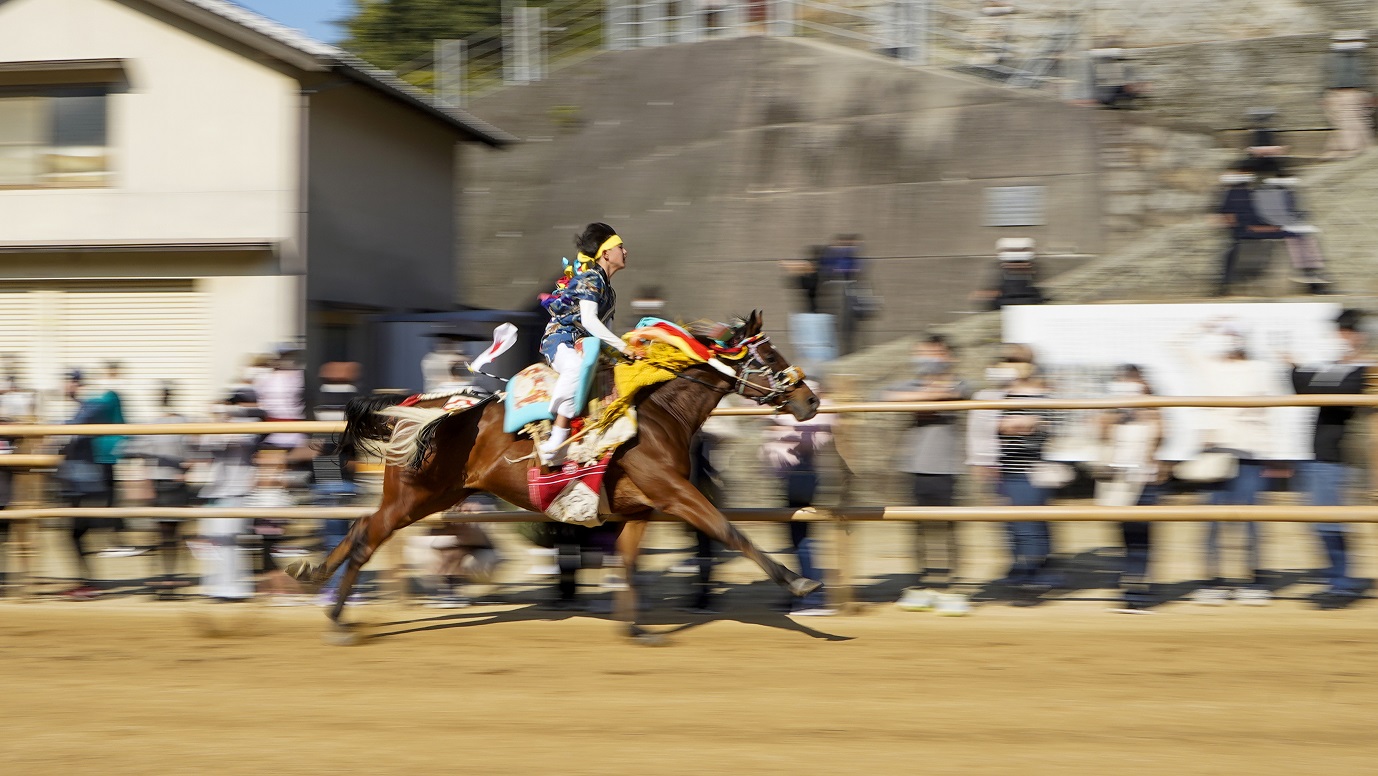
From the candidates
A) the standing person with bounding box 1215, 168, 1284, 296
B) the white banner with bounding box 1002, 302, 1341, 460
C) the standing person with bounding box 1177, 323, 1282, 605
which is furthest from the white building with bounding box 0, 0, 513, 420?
the standing person with bounding box 1177, 323, 1282, 605

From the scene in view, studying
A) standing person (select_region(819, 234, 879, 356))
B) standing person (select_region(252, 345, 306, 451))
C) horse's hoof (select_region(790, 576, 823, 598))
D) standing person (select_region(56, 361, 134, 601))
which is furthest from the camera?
standing person (select_region(819, 234, 879, 356))

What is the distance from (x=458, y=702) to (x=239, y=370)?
994 centimetres

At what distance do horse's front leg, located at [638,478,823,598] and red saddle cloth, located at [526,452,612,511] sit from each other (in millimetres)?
272

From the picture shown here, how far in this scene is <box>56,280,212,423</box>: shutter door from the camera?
15750 millimetres

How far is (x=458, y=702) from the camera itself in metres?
6.58

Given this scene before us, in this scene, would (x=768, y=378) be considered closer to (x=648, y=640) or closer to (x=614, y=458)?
(x=614, y=458)

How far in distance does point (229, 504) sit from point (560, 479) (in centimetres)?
296

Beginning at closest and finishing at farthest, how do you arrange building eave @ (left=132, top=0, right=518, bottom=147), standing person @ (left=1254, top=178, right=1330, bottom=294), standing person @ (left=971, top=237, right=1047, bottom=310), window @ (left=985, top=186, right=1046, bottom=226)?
1. standing person @ (left=1254, top=178, right=1330, bottom=294)
2. standing person @ (left=971, top=237, right=1047, bottom=310)
3. building eave @ (left=132, top=0, right=518, bottom=147)
4. window @ (left=985, top=186, right=1046, bottom=226)

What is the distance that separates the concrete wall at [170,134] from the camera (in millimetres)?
15453

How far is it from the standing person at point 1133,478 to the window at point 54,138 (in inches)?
495

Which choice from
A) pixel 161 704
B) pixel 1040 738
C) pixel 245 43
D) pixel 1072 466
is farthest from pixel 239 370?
pixel 1040 738

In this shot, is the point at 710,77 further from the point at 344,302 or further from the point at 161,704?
the point at 161,704

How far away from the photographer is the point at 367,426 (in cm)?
850

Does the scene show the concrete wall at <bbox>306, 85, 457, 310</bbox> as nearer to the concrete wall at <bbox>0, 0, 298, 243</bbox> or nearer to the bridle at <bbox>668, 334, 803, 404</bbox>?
the concrete wall at <bbox>0, 0, 298, 243</bbox>
